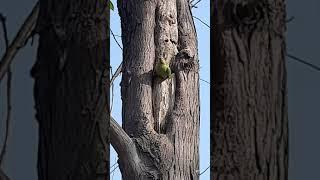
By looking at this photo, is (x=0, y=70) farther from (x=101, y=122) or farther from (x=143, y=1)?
(x=143, y=1)

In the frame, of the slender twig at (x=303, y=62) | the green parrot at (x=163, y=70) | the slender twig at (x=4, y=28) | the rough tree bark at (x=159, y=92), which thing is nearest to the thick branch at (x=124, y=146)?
the rough tree bark at (x=159, y=92)

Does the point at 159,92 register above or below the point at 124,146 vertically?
above

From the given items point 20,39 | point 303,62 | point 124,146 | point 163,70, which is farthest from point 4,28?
point 163,70

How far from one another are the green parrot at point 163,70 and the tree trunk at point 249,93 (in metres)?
2.73

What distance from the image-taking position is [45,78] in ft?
3.53

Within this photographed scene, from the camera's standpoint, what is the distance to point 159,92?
387cm

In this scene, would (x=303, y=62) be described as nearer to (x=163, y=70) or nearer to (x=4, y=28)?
(x=4, y=28)

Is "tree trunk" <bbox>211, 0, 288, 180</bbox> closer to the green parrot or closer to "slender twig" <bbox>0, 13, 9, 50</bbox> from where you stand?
"slender twig" <bbox>0, 13, 9, 50</bbox>

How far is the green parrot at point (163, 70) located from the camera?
3.86 meters

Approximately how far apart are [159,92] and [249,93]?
9.10ft

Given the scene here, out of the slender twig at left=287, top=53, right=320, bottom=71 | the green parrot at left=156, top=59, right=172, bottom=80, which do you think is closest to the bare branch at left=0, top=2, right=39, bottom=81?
the slender twig at left=287, top=53, right=320, bottom=71

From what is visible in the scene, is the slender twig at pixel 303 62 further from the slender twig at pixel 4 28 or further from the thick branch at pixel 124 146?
the thick branch at pixel 124 146

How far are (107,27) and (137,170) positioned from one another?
2543 millimetres

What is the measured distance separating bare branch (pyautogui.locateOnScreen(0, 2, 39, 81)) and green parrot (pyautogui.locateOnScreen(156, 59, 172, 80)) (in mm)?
2761
